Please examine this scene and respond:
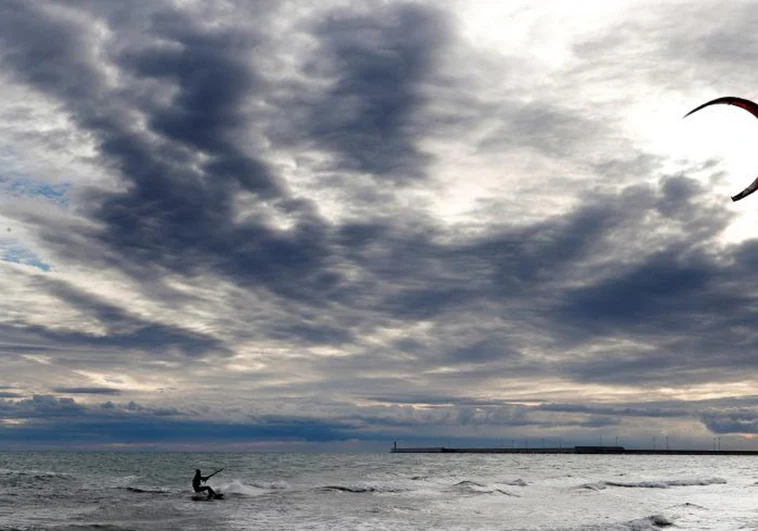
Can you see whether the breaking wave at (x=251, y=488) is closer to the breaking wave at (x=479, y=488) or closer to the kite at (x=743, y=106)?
the breaking wave at (x=479, y=488)

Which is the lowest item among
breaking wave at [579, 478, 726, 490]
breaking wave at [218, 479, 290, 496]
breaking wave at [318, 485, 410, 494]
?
breaking wave at [218, 479, 290, 496]

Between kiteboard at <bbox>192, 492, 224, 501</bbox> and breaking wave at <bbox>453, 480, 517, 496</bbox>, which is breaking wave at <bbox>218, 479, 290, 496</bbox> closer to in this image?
kiteboard at <bbox>192, 492, 224, 501</bbox>

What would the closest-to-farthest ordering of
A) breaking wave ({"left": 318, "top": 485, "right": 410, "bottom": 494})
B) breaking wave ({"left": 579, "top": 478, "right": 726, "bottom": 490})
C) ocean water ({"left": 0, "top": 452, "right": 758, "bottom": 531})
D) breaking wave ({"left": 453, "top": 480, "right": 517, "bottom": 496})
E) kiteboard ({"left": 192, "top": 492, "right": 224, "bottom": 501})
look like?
ocean water ({"left": 0, "top": 452, "right": 758, "bottom": 531})
kiteboard ({"left": 192, "top": 492, "right": 224, "bottom": 501})
breaking wave ({"left": 453, "top": 480, "right": 517, "bottom": 496})
breaking wave ({"left": 318, "top": 485, "right": 410, "bottom": 494})
breaking wave ({"left": 579, "top": 478, "right": 726, "bottom": 490})

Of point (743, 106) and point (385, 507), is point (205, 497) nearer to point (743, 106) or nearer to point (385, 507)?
point (385, 507)

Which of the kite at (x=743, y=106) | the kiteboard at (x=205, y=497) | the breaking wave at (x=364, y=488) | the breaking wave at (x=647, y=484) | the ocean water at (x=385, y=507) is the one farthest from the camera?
the breaking wave at (x=647, y=484)

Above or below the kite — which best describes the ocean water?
below

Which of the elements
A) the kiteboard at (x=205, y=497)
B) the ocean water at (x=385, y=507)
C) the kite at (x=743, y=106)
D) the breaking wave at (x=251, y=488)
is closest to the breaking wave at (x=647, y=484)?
the ocean water at (x=385, y=507)

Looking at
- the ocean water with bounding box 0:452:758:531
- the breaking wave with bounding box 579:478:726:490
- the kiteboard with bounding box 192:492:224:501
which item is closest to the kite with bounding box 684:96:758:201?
the ocean water with bounding box 0:452:758:531

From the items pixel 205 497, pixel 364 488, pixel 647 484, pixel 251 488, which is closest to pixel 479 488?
pixel 364 488

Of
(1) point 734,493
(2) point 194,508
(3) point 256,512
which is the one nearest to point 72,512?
(2) point 194,508

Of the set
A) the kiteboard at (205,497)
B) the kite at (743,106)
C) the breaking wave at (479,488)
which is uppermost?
the kite at (743,106)

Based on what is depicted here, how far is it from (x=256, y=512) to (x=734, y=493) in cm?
3739

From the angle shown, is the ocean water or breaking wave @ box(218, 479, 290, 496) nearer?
the ocean water

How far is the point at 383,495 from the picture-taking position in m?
55.1
